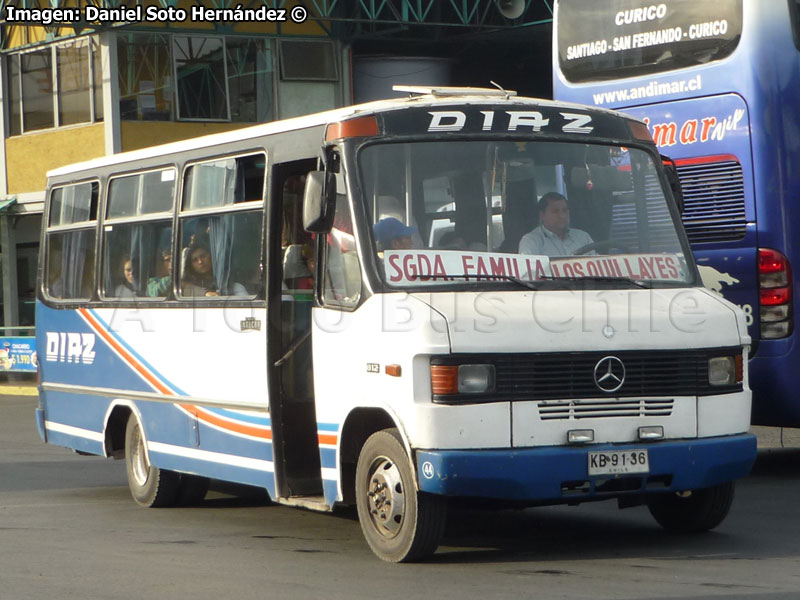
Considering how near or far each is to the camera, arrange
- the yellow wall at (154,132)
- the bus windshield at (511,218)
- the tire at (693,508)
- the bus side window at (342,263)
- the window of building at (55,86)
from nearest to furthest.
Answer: the bus windshield at (511,218) < the bus side window at (342,263) < the tire at (693,508) < the yellow wall at (154,132) < the window of building at (55,86)

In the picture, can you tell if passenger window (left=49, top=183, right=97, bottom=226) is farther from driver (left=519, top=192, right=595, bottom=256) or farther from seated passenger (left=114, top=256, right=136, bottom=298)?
driver (left=519, top=192, right=595, bottom=256)

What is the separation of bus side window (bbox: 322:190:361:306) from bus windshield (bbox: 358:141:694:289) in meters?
0.17

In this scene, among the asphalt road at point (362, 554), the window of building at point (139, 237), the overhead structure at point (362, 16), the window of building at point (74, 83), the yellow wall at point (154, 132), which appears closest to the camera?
the asphalt road at point (362, 554)

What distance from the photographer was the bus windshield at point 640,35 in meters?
11.2

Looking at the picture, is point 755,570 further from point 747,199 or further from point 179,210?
point 179,210

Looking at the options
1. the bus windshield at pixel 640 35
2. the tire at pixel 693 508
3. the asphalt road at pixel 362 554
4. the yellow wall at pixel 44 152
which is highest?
the yellow wall at pixel 44 152

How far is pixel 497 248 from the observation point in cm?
823

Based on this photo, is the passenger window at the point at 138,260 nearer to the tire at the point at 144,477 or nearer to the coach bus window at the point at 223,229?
the coach bus window at the point at 223,229

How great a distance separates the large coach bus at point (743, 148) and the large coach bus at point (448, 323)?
219 cm

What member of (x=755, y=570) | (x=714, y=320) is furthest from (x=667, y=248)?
(x=755, y=570)

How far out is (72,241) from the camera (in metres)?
12.2

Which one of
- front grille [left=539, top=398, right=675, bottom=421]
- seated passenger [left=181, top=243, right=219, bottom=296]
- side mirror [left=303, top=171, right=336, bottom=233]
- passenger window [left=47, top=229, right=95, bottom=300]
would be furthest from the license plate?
passenger window [left=47, top=229, right=95, bottom=300]

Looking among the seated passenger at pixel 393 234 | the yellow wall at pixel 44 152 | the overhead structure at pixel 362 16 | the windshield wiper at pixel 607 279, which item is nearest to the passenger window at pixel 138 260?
the seated passenger at pixel 393 234

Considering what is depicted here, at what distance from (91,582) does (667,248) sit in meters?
3.77
